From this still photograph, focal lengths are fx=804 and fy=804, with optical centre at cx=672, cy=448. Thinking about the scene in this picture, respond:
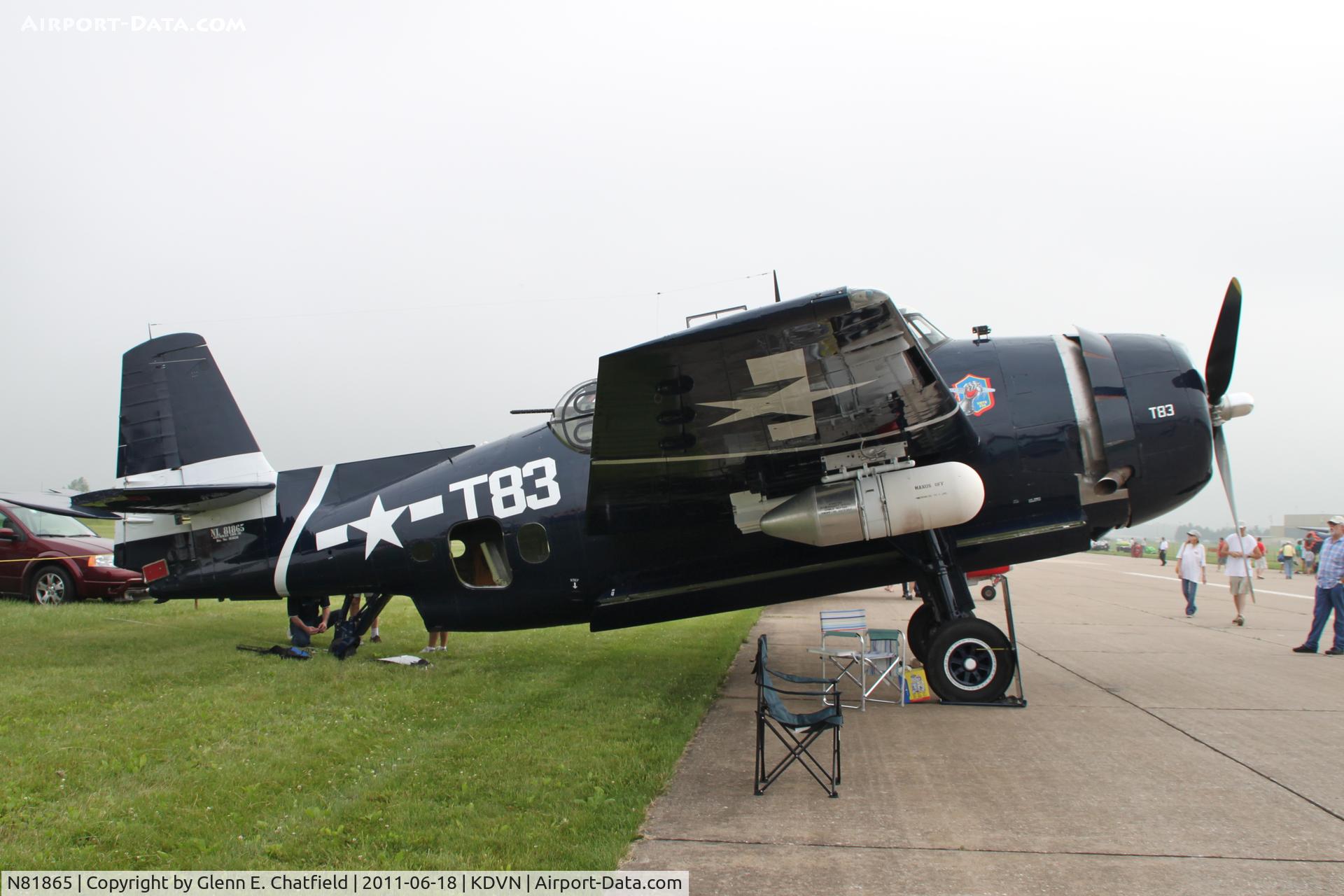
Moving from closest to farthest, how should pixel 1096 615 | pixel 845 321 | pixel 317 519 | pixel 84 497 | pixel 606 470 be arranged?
pixel 845 321 → pixel 606 470 → pixel 84 497 → pixel 317 519 → pixel 1096 615

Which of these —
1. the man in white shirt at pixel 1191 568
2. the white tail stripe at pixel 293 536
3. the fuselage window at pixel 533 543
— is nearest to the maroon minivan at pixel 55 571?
the white tail stripe at pixel 293 536

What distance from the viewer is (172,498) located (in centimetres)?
957

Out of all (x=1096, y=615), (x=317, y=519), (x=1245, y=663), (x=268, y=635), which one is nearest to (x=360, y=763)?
(x=317, y=519)

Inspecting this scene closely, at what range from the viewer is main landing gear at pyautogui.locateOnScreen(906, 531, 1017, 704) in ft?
24.8

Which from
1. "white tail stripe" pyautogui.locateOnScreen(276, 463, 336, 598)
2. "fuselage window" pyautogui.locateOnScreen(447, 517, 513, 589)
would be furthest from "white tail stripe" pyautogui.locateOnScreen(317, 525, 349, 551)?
"fuselage window" pyautogui.locateOnScreen(447, 517, 513, 589)

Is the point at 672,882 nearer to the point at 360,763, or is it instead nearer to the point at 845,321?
the point at 360,763

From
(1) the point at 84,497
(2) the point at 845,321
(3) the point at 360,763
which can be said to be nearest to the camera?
(2) the point at 845,321

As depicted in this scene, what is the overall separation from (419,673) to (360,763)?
139 inches

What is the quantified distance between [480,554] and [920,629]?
5.12 metres

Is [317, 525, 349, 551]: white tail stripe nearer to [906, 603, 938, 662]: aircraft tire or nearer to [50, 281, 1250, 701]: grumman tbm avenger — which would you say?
[50, 281, 1250, 701]: grumman tbm avenger

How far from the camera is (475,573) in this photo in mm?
9305

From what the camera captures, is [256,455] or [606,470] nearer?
[606,470]

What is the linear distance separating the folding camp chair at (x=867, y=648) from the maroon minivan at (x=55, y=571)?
14.3m

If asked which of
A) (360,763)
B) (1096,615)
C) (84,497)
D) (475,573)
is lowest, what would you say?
(1096,615)
